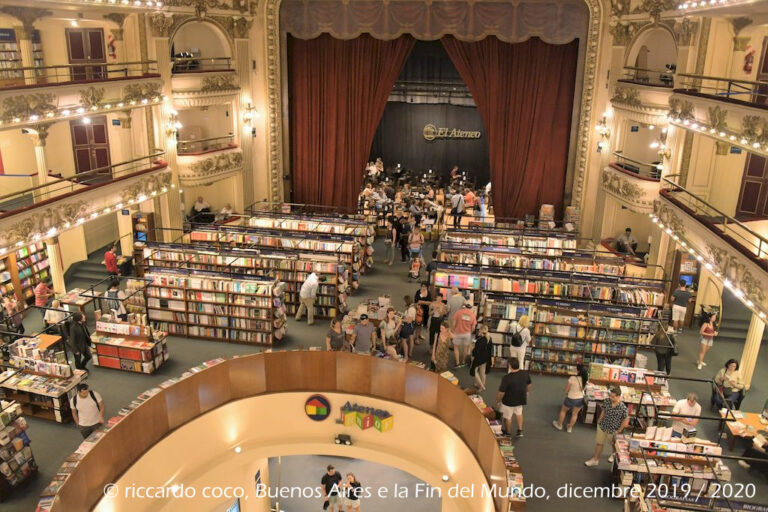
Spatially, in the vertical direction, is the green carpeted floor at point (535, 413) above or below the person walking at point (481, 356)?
below

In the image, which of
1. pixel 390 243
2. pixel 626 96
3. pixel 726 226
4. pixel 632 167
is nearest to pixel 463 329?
pixel 726 226

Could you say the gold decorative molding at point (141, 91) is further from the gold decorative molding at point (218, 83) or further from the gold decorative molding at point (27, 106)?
the gold decorative molding at point (27, 106)

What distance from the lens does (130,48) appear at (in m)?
15.8

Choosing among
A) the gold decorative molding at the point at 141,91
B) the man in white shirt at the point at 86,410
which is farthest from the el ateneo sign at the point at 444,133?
the man in white shirt at the point at 86,410

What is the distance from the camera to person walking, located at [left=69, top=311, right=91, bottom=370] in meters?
11.6

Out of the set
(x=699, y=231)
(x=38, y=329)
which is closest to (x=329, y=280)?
(x=38, y=329)

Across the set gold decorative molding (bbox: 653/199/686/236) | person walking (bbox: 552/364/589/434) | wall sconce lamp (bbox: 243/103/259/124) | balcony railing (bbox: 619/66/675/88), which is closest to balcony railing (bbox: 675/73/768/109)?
balcony railing (bbox: 619/66/675/88)

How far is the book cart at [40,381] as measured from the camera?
10172 mm

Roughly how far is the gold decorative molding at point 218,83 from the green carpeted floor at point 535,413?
7.27 m

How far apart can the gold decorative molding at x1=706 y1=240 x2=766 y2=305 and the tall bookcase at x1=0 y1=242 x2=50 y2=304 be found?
13648 millimetres

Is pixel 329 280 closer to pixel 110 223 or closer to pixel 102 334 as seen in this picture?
pixel 102 334

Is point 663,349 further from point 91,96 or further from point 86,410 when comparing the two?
point 91,96

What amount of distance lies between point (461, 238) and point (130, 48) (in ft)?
31.3

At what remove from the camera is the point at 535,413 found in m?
10.7
